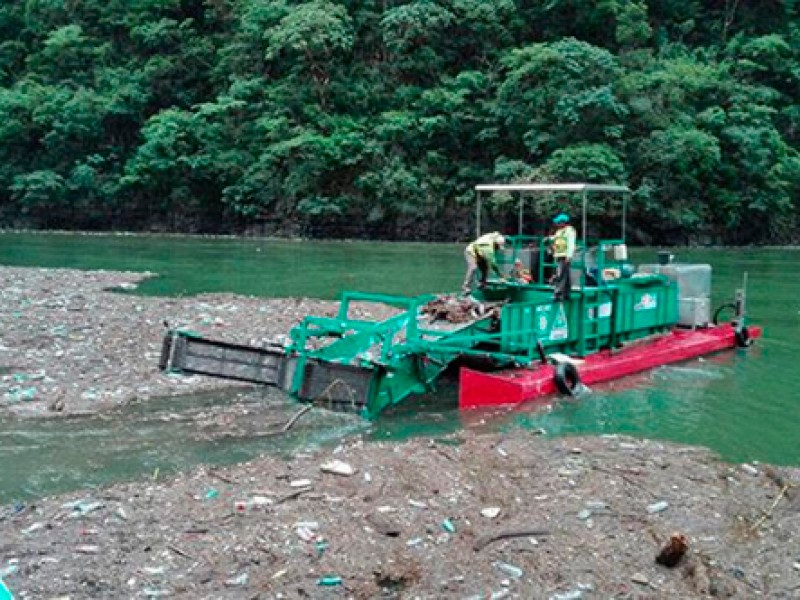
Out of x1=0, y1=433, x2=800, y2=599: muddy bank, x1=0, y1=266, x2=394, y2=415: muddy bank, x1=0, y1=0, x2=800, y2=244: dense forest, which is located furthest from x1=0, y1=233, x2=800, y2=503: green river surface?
x1=0, y1=0, x2=800, y2=244: dense forest

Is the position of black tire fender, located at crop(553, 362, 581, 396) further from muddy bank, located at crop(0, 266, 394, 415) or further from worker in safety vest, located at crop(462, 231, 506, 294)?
muddy bank, located at crop(0, 266, 394, 415)

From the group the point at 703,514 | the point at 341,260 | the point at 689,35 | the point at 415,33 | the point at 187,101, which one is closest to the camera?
the point at 703,514

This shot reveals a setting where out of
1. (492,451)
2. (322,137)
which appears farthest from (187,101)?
(492,451)

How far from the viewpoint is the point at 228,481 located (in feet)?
22.6

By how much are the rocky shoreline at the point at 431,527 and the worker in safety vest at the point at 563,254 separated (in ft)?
9.90

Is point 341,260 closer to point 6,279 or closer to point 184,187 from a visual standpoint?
point 6,279

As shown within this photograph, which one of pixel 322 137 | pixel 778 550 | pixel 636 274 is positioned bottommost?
pixel 778 550

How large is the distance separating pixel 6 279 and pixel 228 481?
15.6 m

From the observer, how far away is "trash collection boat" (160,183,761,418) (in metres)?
9.62

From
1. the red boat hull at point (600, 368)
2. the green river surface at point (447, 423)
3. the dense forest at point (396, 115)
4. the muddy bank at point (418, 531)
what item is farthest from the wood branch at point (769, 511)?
the dense forest at point (396, 115)

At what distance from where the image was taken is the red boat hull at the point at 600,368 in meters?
10.3

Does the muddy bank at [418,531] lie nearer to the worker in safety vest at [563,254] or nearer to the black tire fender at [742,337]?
the worker in safety vest at [563,254]

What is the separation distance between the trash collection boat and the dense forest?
22028 mm

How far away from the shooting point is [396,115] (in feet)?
132
